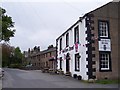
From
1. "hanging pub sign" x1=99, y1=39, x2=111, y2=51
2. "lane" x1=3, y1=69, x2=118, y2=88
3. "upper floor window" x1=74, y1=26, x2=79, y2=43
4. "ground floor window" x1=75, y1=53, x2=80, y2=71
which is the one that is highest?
"upper floor window" x1=74, y1=26, x2=79, y2=43

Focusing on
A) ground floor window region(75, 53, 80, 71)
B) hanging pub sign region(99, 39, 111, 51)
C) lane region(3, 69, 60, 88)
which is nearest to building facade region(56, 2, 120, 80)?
hanging pub sign region(99, 39, 111, 51)

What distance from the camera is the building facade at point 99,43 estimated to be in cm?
2094

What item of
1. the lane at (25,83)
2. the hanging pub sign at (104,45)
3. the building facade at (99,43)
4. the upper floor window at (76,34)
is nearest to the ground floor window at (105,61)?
the building facade at (99,43)

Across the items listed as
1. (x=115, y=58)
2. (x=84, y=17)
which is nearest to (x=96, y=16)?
(x=84, y=17)

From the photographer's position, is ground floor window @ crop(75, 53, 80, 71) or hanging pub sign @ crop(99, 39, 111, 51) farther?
ground floor window @ crop(75, 53, 80, 71)

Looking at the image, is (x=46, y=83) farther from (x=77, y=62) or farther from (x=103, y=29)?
(x=103, y=29)

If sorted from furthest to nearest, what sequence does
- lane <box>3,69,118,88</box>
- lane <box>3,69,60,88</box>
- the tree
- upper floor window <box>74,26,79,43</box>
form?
upper floor window <box>74,26,79,43</box>
the tree
lane <box>3,69,118,88</box>
lane <box>3,69,60,88</box>

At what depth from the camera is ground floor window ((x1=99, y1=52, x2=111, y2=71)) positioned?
21.3m

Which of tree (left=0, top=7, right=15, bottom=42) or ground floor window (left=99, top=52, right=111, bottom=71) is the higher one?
tree (left=0, top=7, right=15, bottom=42)

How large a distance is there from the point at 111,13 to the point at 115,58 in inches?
167

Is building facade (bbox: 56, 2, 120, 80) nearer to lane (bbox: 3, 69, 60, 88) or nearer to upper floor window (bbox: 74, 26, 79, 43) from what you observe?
upper floor window (bbox: 74, 26, 79, 43)

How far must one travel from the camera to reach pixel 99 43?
2138 centimetres

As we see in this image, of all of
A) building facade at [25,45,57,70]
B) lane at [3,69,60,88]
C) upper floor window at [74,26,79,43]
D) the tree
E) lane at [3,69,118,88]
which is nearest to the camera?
lane at [3,69,60,88]

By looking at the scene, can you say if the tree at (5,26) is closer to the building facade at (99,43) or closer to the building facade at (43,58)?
the building facade at (99,43)
